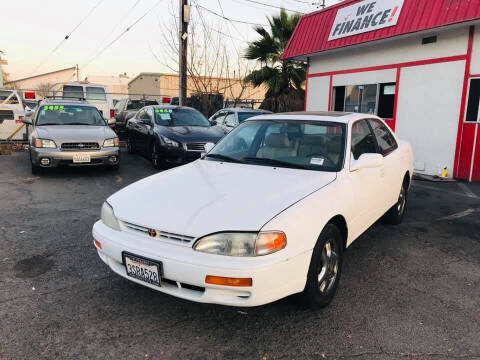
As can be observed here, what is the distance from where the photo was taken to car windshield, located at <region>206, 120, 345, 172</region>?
3580mm

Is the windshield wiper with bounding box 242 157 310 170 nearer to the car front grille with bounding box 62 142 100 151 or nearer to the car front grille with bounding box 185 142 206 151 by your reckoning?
the car front grille with bounding box 185 142 206 151

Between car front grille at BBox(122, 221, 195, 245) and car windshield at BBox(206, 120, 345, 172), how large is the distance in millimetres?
1363

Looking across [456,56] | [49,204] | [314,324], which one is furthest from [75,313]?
[456,56]

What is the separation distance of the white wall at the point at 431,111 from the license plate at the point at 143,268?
820cm

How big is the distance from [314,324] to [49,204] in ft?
15.8

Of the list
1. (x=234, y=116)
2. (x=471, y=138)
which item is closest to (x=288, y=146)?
(x=471, y=138)

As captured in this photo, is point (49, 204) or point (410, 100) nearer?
point (49, 204)

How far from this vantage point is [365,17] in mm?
10086

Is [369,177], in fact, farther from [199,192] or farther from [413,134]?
[413,134]

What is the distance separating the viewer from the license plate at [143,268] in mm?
2592

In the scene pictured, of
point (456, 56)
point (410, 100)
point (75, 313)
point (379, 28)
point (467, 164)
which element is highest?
point (379, 28)

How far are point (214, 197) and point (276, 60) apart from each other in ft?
47.3

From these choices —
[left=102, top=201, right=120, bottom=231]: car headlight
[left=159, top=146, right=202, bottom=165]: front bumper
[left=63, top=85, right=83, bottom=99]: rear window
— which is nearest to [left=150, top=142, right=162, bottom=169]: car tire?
[left=159, top=146, right=202, bottom=165]: front bumper

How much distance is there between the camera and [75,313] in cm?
297
